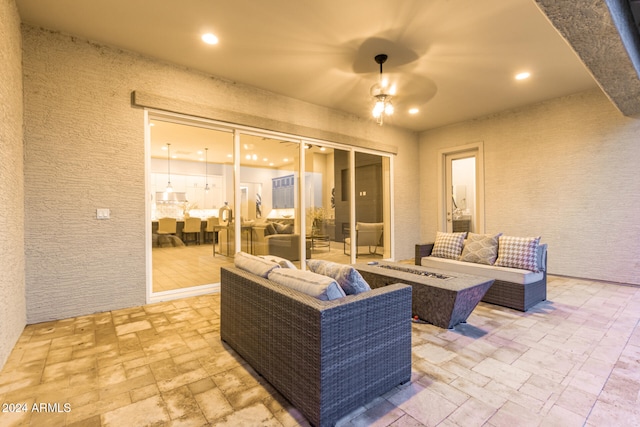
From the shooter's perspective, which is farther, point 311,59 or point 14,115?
point 311,59

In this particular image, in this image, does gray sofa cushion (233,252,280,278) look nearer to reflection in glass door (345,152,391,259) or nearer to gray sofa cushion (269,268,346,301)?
gray sofa cushion (269,268,346,301)

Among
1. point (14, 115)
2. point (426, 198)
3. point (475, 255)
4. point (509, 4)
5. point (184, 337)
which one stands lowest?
point (184, 337)

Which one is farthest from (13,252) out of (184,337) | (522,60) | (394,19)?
(522,60)

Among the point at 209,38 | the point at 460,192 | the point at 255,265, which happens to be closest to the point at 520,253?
the point at 255,265

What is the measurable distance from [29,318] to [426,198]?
678cm

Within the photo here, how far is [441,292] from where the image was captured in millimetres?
2709

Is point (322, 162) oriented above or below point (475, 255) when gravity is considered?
above

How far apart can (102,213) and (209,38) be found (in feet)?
7.36

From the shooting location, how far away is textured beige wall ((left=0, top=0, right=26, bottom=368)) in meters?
2.21

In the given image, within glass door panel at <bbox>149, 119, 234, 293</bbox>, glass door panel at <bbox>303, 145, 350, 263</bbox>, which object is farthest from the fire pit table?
glass door panel at <bbox>149, 119, 234, 293</bbox>

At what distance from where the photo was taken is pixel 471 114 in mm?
5762

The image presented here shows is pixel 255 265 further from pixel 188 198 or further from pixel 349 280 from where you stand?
pixel 188 198

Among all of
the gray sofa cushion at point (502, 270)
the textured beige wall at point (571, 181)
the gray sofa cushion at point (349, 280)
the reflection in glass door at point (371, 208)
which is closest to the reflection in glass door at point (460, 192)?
the textured beige wall at point (571, 181)

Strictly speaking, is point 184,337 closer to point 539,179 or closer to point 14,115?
point 14,115
